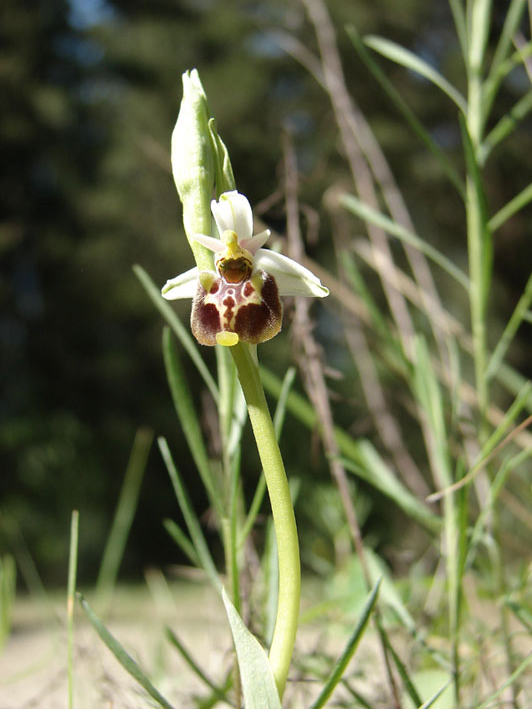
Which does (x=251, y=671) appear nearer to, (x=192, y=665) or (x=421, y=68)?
(x=192, y=665)

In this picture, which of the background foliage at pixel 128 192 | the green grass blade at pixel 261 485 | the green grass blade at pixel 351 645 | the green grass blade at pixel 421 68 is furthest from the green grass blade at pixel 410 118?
the background foliage at pixel 128 192

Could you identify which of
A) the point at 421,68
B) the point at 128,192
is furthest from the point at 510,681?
the point at 128,192

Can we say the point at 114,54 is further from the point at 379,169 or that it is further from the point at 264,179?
the point at 379,169

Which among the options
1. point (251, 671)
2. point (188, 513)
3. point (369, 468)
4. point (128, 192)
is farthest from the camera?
point (128, 192)

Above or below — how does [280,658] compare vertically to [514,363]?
above

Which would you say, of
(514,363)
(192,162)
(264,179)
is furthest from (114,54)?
(192,162)

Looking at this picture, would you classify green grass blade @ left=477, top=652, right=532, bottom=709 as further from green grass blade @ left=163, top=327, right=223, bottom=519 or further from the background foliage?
the background foliage
